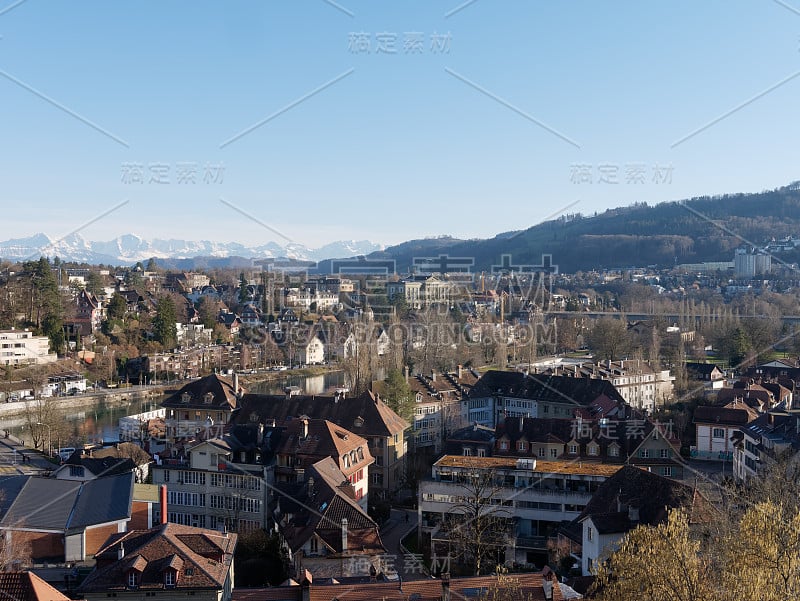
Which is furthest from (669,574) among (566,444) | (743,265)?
(743,265)

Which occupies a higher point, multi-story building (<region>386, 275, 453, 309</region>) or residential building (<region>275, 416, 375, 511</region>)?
multi-story building (<region>386, 275, 453, 309</region>)

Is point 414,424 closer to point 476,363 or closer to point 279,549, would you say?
point 279,549

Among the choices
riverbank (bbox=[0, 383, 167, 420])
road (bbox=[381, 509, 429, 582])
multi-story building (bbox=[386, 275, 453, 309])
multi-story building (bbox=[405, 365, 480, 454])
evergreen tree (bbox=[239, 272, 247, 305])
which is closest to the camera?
road (bbox=[381, 509, 429, 582])

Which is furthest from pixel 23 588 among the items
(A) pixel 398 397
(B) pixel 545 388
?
(B) pixel 545 388

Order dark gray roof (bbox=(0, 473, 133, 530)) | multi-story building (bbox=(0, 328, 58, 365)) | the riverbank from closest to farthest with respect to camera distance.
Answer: dark gray roof (bbox=(0, 473, 133, 530)), the riverbank, multi-story building (bbox=(0, 328, 58, 365))

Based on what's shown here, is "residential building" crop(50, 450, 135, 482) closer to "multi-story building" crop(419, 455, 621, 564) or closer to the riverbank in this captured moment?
"multi-story building" crop(419, 455, 621, 564)

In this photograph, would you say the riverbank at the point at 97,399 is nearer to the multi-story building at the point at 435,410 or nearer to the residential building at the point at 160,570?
the multi-story building at the point at 435,410

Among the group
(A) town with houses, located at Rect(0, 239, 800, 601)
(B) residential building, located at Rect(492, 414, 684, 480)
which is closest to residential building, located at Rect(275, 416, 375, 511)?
(A) town with houses, located at Rect(0, 239, 800, 601)

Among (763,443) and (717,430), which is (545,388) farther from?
(763,443)
